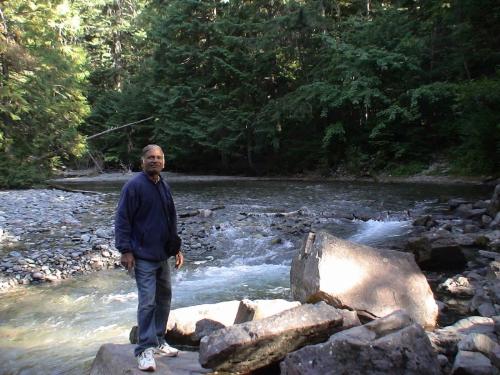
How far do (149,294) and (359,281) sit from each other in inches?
84.9

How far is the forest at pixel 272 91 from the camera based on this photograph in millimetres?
17703

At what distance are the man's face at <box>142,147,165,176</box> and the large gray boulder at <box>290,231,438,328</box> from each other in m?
1.92

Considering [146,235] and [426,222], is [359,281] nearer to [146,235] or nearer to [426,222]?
[146,235]

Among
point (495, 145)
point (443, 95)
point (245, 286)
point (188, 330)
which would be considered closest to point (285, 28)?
point (443, 95)

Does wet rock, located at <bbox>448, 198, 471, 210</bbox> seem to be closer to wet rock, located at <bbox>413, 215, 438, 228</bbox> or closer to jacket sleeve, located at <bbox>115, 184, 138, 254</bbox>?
wet rock, located at <bbox>413, 215, 438, 228</bbox>

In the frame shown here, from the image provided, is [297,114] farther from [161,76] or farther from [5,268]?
[5,268]

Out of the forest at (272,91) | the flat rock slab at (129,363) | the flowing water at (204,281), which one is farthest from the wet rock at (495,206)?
the flat rock slab at (129,363)

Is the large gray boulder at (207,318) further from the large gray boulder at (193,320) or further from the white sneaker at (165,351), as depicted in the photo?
the white sneaker at (165,351)

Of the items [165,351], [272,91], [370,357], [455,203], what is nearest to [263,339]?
[370,357]

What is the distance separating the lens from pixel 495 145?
17.1 m

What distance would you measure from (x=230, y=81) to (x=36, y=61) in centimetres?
1276

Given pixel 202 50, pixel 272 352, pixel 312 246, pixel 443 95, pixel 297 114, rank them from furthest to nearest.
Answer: pixel 202 50 < pixel 297 114 < pixel 443 95 < pixel 312 246 < pixel 272 352

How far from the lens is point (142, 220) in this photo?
3896 millimetres

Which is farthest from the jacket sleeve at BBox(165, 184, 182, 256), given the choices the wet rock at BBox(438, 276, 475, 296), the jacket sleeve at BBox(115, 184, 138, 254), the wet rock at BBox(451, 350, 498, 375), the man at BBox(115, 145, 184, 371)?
the wet rock at BBox(438, 276, 475, 296)
